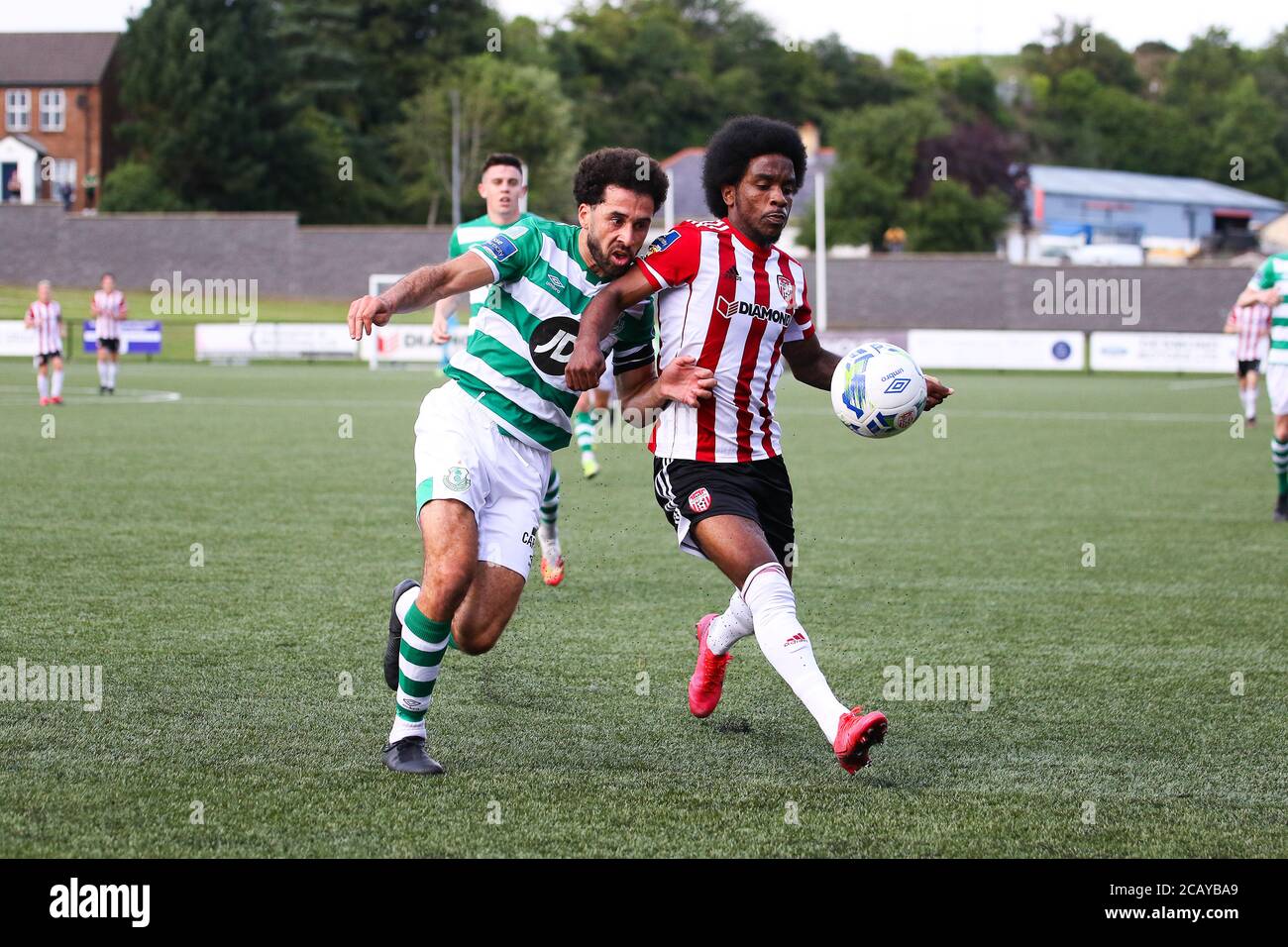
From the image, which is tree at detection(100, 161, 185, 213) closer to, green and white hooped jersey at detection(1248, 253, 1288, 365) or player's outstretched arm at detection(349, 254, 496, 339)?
green and white hooped jersey at detection(1248, 253, 1288, 365)

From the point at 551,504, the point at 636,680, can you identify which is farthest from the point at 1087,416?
the point at 636,680

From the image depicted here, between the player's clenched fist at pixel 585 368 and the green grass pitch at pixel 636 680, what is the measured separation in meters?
1.28

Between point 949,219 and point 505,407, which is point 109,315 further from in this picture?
point 949,219

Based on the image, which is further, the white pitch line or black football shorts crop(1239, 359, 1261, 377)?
the white pitch line

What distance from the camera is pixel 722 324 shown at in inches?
213

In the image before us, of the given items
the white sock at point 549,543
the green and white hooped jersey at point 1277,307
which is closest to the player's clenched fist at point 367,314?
the white sock at point 549,543

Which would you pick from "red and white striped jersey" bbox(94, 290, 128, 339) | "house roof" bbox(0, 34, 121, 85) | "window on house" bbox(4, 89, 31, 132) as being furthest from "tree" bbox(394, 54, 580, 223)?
"red and white striped jersey" bbox(94, 290, 128, 339)

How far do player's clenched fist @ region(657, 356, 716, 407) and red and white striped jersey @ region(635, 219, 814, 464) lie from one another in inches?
9.3

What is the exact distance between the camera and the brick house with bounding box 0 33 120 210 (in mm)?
67500

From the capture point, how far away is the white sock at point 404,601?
5587mm

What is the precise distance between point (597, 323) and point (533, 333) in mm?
349

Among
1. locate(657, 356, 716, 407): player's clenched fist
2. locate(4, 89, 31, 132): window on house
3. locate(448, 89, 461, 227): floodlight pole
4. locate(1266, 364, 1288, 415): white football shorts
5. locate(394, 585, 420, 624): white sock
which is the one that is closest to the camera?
locate(657, 356, 716, 407): player's clenched fist

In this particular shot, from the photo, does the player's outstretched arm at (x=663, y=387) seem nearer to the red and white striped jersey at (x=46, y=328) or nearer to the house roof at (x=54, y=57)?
the red and white striped jersey at (x=46, y=328)
